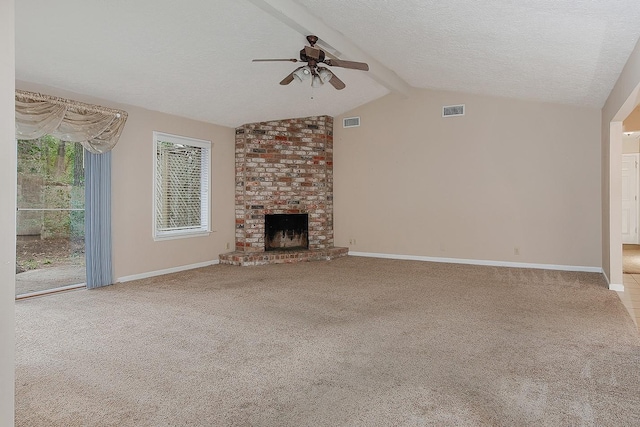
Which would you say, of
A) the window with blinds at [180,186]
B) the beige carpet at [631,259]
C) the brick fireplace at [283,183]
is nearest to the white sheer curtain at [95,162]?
the window with blinds at [180,186]

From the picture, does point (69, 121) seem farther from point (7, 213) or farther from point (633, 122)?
point (633, 122)

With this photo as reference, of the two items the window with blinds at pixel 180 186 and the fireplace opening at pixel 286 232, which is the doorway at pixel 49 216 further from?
the fireplace opening at pixel 286 232

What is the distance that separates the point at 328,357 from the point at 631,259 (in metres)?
6.75

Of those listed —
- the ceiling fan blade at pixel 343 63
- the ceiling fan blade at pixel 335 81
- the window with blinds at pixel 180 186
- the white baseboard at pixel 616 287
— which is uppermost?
the ceiling fan blade at pixel 343 63

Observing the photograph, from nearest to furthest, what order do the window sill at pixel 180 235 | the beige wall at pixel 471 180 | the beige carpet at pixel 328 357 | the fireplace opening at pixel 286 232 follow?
1. the beige carpet at pixel 328 357
2. the window sill at pixel 180 235
3. the beige wall at pixel 471 180
4. the fireplace opening at pixel 286 232

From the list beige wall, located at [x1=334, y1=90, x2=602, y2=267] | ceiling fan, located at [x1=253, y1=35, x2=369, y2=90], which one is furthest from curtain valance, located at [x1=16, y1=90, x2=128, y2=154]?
beige wall, located at [x1=334, y1=90, x2=602, y2=267]

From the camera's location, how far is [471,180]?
6797 mm

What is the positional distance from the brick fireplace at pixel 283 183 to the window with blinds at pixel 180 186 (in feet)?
2.27

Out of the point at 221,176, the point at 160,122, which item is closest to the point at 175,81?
the point at 160,122

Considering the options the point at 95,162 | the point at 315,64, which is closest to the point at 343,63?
the point at 315,64

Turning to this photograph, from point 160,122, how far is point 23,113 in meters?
1.98

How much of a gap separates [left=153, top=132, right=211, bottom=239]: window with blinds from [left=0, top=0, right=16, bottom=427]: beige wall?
467 cm

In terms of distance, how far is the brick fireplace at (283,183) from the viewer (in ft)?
23.9

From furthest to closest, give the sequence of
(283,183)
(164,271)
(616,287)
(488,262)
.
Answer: (283,183)
(488,262)
(164,271)
(616,287)
